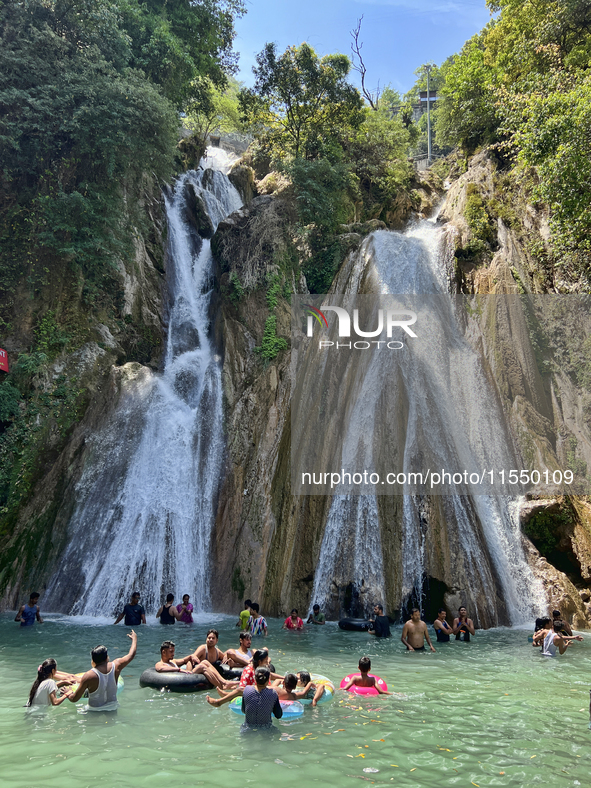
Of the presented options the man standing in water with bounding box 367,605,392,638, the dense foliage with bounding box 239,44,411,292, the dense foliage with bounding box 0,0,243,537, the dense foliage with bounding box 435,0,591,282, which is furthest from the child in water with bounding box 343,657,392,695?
the dense foliage with bounding box 239,44,411,292

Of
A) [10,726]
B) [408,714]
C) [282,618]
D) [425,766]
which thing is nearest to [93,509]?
[282,618]

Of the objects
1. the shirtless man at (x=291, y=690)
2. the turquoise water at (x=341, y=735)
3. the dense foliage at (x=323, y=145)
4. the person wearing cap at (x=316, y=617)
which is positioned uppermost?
the dense foliage at (x=323, y=145)

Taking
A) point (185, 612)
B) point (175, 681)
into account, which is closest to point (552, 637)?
point (175, 681)

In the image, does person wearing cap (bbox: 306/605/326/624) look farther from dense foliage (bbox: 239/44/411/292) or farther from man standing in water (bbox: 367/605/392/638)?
dense foliage (bbox: 239/44/411/292)

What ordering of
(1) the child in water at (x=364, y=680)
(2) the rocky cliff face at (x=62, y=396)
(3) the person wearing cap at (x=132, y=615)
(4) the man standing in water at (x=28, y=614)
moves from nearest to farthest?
1. (1) the child in water at (x=364, y=680)
2. (4) the man standing in water at (x=28, y=614)
3. (3) the person wearing cap at (x=132, y=615)
4. (2) the rocky cliff face at (x=62, y=396)

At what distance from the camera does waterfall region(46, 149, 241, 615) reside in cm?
1449

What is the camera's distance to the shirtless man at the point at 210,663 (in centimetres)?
795

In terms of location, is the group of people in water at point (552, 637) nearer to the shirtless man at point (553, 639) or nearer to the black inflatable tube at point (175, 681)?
the shirtless man at point (553, 639)

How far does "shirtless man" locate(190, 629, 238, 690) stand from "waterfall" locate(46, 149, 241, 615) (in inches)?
258

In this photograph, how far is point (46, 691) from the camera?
6.82m

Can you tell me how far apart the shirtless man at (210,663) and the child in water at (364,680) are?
1.71m

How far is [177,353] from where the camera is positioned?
21.6 meters

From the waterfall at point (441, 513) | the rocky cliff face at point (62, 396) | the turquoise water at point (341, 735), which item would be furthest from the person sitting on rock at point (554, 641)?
the rocky cliff face at point (62, 396)

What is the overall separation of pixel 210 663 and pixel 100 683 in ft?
6.55
